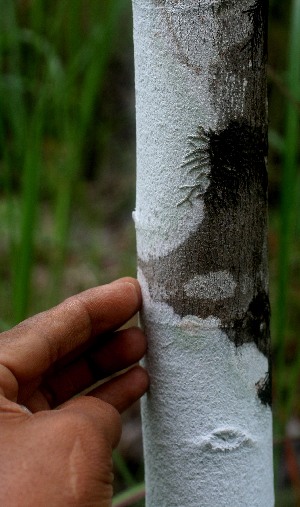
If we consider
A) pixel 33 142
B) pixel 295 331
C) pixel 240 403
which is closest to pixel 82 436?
pixel 240 403

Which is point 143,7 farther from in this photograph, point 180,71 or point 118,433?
point 118,433

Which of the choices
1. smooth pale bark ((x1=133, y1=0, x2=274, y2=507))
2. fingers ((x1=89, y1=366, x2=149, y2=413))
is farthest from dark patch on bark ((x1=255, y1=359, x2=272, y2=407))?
fingers ((x1=89, y1=366, x2=149, y2=413))

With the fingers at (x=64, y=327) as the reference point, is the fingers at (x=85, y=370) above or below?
below

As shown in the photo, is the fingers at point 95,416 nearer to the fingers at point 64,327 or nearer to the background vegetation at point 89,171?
the fingers at point 64,327

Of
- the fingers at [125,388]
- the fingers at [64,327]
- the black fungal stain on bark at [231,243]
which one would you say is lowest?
the fingers at [125,388]

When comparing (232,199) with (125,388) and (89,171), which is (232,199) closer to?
(125,388)

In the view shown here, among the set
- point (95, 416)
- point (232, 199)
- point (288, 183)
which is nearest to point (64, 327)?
point (95, 416)

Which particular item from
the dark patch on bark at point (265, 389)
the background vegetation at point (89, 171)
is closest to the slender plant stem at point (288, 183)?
the background vegetation at point (89, 171)

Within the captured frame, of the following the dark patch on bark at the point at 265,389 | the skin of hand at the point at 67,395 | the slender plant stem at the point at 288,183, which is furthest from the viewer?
the slender plant stem at the point at 288,183
